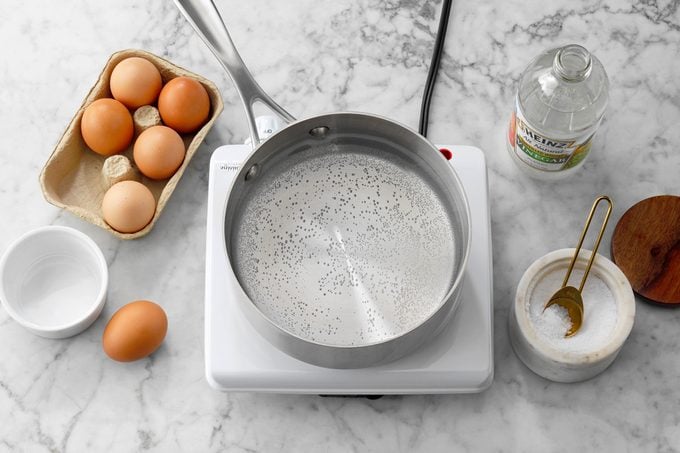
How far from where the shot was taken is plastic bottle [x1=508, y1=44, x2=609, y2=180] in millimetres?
1005

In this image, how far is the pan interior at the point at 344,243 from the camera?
928mm

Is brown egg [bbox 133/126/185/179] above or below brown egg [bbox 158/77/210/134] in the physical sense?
below

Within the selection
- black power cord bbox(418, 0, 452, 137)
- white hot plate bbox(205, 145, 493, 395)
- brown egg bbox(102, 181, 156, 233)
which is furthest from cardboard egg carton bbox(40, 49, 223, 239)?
black power cord bbox(418, 0, 452, 137)

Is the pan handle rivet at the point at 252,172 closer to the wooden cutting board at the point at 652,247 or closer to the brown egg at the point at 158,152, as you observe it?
the brown egg at the point at 158,152

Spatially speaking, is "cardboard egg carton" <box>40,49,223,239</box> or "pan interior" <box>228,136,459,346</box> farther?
"cardboard egg carton" <box>40,49,223,239</box>

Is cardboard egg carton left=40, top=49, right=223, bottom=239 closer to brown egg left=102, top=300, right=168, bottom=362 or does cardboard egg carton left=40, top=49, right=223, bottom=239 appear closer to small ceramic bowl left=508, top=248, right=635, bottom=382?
brown egg left=102, top=300, right=168, bottom=362

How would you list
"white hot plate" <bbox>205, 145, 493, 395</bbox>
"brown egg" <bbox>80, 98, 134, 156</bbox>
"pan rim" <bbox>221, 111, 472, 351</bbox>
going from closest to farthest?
"pan rim" <bbox>221, 111, 472, 351</bbox> → "white hot plate" <bbox>205, 145, 493, 395</bbox> → "brown egg" <bbox>80, 98, 134, 156</bbox>

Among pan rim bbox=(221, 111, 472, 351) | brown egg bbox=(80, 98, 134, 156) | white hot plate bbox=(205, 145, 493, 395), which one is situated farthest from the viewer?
brown egg bbox=(80, 98, 134, 156)

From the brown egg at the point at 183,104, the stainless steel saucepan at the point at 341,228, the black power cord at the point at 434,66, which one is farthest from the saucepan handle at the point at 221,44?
the black power cord at the point at 434,66

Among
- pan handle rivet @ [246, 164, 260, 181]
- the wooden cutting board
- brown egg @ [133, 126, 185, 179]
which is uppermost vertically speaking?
pan handle rivet @ [246, 164, 260, 181]

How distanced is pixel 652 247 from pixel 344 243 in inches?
13.3

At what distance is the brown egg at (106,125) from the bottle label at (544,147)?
0.41 meters

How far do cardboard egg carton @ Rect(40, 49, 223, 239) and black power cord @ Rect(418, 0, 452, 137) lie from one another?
0.73 ft

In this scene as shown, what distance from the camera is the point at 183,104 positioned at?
107 centimetres
